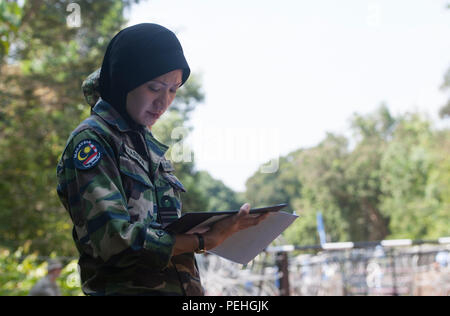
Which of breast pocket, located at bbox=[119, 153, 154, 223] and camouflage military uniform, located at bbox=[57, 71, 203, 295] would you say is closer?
camouflage military uniform, located at bbox=[57, 71, 203, 295]

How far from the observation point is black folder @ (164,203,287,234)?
1.22 m

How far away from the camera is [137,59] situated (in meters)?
1.40

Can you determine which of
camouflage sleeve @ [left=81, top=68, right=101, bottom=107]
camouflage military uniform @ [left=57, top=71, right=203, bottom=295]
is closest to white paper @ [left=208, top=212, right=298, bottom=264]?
camouflage military uniform @ [left=57, top=71, right=203, bottom=295]

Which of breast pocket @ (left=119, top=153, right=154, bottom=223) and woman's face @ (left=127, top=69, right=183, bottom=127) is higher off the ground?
woman's face @ (left=127, top=69, right=183, bottom=127)

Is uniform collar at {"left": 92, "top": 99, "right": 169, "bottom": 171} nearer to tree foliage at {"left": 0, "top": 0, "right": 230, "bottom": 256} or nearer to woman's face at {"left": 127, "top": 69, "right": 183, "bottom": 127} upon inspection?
woman's face at {"left": 127, "top": 69, "right": 183, "bottom": 127}

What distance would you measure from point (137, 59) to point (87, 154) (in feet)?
1.02

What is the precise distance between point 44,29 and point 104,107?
38.8 ft

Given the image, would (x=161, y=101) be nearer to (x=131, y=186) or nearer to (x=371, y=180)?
(x=131, y=186)

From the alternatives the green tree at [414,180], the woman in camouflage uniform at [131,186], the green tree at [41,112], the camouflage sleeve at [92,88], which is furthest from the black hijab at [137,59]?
the green tree at [414,180]

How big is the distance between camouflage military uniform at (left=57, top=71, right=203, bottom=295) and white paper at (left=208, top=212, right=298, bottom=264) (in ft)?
0.42

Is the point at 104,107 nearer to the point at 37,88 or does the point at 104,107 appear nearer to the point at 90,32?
the point at 37,88

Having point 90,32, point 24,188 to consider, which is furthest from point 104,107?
point 90,32

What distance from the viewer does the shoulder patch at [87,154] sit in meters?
1.25

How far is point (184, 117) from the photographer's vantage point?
30828 mm
